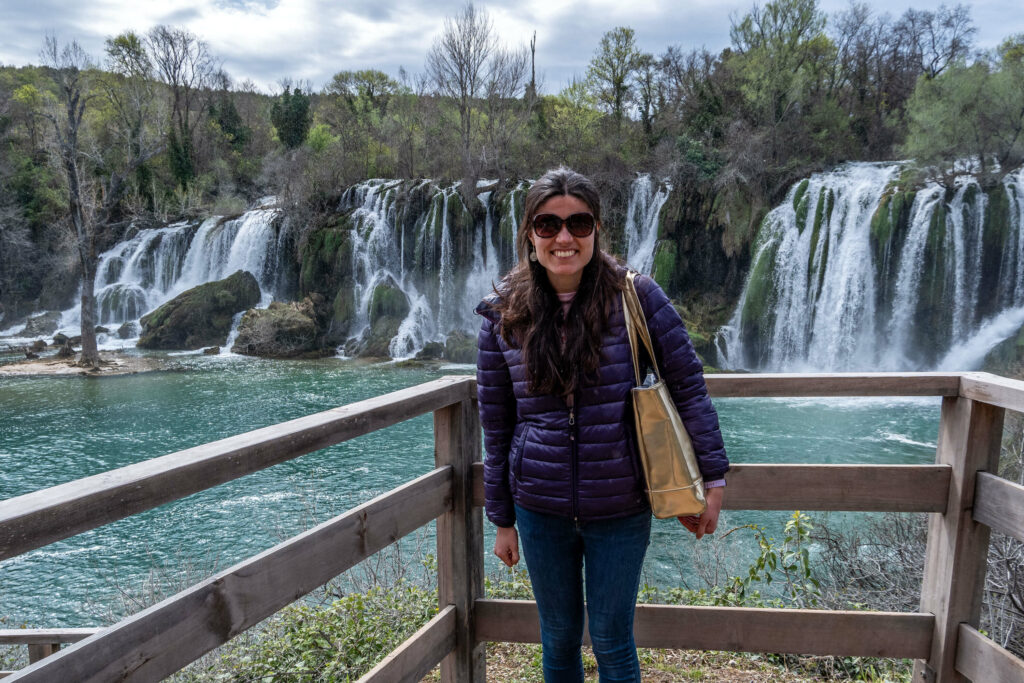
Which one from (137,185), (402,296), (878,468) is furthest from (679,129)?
(878,468)

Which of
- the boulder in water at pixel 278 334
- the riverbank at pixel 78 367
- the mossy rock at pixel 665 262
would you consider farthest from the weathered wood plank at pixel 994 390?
the boulder in water at pixel 278 334

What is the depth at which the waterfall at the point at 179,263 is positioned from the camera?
24.5m

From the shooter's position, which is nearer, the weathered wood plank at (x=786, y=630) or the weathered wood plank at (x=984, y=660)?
the weathered wood plank at (x=984, y=660)

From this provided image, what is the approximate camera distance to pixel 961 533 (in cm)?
212

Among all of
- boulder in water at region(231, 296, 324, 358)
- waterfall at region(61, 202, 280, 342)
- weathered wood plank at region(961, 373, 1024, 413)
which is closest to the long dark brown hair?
weathered wood plank at region(961, 373, 1024, 413)

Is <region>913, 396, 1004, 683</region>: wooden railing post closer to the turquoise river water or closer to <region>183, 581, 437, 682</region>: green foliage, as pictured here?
<region>183, 581, 437, 682</region>: green foliage

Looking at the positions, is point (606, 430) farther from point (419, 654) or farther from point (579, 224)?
point (419, 654)

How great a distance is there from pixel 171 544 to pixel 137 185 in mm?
27075

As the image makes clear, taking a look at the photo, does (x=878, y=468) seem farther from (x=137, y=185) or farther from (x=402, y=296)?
(x=137, y=185)

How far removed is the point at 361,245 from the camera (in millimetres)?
23250

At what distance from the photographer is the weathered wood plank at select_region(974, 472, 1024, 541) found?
6.35 ft

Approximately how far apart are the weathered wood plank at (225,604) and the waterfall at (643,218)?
19232 mm

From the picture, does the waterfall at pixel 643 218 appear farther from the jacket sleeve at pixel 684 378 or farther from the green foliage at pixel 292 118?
the green foliage at pixel 292 118

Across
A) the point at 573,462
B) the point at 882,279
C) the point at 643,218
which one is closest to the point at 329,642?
the point at 573,462
